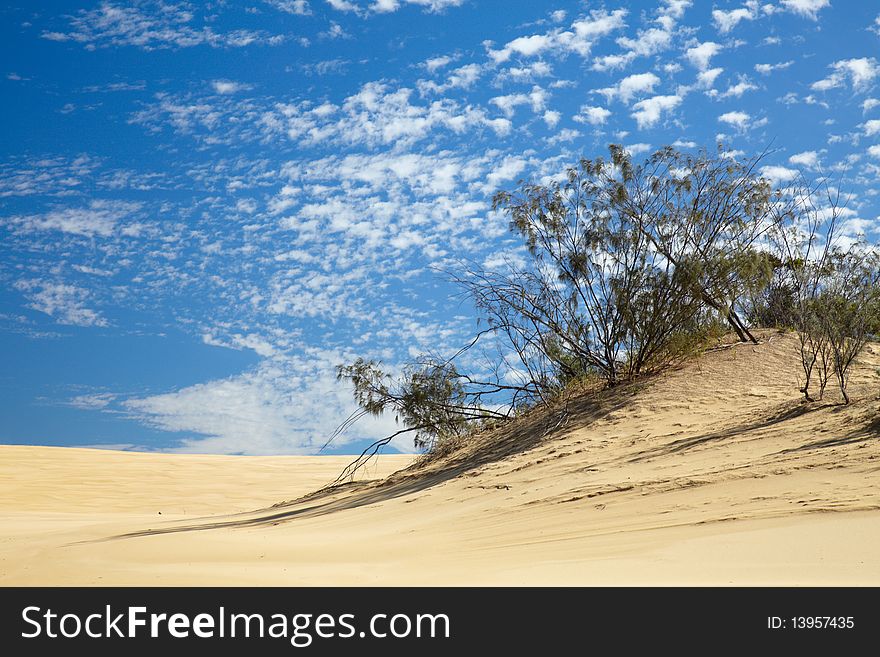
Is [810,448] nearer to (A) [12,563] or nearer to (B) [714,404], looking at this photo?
(B) [714,404]

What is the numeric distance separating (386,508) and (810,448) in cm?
489

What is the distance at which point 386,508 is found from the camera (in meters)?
10.6

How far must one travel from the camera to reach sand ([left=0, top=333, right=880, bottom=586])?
561cm

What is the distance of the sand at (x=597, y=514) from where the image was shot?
561 cm

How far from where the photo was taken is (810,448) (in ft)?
28.7

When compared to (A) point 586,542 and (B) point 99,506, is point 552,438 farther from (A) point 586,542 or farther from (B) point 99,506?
(B) point 99,506

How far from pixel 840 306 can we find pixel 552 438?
436 cm

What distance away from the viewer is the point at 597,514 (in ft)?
25.5

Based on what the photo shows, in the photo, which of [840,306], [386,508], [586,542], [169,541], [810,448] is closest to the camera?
[586,542]
